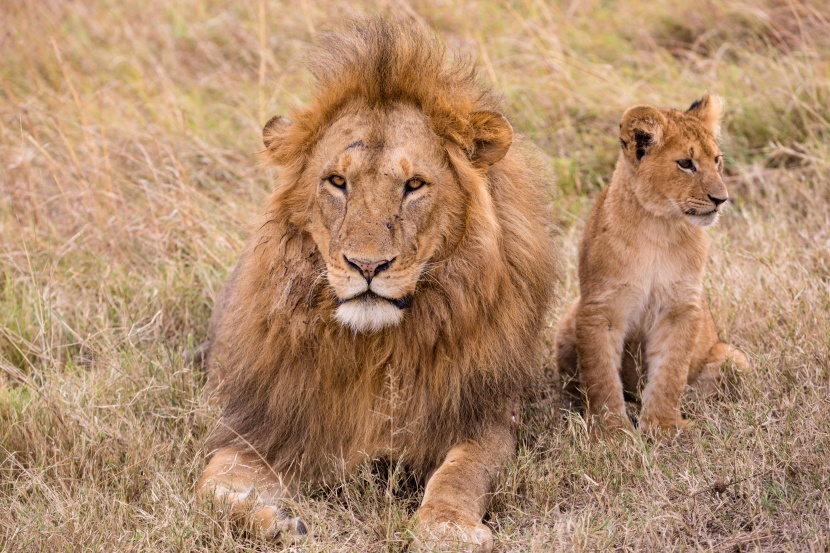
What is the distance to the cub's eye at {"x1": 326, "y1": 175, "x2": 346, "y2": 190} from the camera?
10.3ft

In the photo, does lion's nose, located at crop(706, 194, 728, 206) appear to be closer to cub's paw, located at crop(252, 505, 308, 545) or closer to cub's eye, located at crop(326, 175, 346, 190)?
cub's eye, located at crop(326, 175, 346, 190)

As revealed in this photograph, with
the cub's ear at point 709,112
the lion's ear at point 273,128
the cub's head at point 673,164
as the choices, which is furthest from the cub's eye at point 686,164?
the lion's ear at point 273,128

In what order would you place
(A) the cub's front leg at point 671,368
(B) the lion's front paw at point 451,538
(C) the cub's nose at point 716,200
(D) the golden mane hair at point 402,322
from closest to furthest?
1. (B) the lion's front paw at point 451,538
2. (D) the golden mane hair at point 402,322
3. (C) the cub's nose at point 716,200
4. (A) the cub's front leg at point 671,368

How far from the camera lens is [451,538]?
2.95 meters

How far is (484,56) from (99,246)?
2750 millimetres

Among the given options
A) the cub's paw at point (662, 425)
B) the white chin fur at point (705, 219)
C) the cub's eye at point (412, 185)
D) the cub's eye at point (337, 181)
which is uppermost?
the cub's eye at point (337, 181)

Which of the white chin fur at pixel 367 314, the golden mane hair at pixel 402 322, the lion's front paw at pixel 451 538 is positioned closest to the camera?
the lion's front paw at pixel 451 538

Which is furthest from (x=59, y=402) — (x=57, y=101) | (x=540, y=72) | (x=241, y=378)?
(x=540, y=72)

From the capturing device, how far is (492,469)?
3.39m

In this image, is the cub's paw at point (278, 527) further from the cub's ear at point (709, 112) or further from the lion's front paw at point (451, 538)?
the cub's ear at point (709, 112)

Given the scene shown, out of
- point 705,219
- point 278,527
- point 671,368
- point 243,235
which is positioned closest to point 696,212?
point 705,219

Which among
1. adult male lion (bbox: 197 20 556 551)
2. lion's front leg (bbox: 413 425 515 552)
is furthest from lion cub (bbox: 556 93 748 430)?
lion's front leg (bbox: 413 425 515 552)

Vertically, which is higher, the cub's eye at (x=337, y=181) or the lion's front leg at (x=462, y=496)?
the cub's eye at (x=337, y=181)

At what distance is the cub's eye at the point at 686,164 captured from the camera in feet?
11.8
